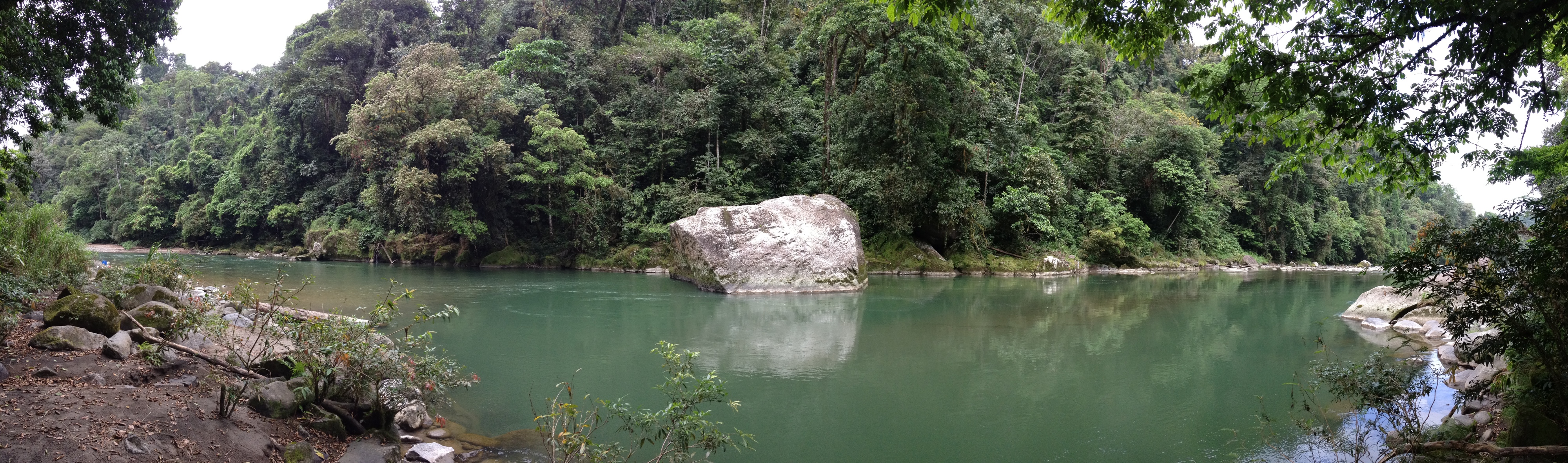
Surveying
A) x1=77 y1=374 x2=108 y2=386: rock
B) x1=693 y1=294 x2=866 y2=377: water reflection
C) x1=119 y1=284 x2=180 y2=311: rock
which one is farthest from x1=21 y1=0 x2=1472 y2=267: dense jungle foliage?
x1=77 y1=374 x2=108 y2=386: rock

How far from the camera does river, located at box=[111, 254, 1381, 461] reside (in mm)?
6449

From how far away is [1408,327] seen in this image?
12.3 metres

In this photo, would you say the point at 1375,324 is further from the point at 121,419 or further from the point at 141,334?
the point at 141,334

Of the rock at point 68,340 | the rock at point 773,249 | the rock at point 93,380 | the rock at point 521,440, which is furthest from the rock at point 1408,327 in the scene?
the rock at point 68,340

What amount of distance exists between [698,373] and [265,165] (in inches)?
1345

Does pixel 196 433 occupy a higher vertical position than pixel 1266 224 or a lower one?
lower

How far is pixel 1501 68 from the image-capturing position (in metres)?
3.92

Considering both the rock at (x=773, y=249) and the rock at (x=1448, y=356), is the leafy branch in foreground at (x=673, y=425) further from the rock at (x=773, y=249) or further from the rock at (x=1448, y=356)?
the rock at (x=773, y=249)

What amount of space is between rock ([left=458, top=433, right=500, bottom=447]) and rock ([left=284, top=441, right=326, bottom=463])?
1.21 meters

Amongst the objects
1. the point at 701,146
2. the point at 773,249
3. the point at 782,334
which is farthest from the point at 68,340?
the point at 701,146

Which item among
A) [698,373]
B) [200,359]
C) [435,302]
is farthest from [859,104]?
[200,359]

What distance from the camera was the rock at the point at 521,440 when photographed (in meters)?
5.95

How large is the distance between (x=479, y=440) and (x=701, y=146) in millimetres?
21770

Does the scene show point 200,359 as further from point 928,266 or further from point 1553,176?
point 928,266
